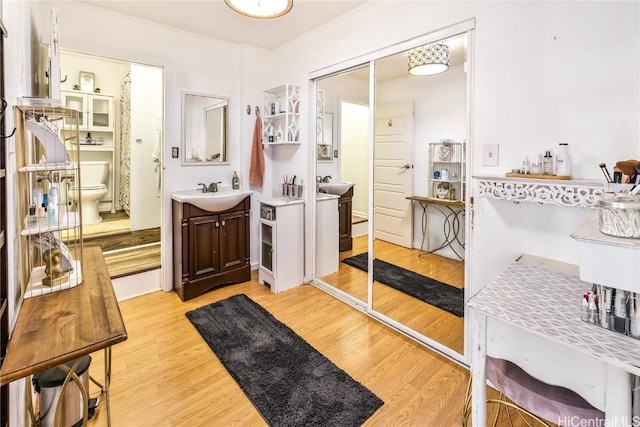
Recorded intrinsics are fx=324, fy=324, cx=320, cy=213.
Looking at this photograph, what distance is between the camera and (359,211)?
2.96 metres

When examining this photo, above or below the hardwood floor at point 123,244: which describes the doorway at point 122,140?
above

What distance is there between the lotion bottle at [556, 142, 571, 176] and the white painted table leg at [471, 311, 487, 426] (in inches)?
34.3

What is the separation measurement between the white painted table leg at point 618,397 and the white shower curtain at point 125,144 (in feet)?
17.5

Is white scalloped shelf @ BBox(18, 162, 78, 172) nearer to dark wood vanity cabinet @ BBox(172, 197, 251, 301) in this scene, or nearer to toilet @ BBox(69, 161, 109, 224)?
dark wood vanity cabinet @ BBox(172, 197, 251, 301)

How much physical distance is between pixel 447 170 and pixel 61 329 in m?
2.25

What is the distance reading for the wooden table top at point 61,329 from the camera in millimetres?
972

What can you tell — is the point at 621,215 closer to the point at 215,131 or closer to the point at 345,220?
the point at 345,220

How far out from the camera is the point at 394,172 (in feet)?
8.75

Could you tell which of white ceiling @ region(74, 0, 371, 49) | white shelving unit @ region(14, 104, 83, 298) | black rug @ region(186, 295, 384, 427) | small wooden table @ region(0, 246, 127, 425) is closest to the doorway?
white ceiling @ region(74, 0, 371, 49)

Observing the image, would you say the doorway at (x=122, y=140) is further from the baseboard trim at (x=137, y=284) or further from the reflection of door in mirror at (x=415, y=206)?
the reflection of door in mirror at (x=415, y=206)

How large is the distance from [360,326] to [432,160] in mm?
1409

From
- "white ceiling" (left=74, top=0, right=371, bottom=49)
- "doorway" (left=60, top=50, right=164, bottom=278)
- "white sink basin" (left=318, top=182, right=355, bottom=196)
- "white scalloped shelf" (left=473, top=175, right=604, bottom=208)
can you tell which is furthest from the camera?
"doorway" (left=60, top=50, right=164, bottom=278)

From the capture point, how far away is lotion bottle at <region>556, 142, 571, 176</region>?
1.55 metres

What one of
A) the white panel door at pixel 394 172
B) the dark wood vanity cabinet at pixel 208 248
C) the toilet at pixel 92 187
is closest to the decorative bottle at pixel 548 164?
the white panel door at pixel 394 172
